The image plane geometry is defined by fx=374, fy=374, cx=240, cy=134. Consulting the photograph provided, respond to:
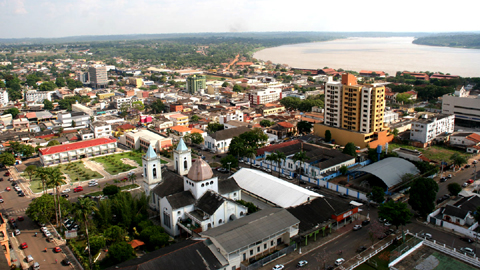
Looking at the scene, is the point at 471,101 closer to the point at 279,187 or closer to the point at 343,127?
the point at 343,127

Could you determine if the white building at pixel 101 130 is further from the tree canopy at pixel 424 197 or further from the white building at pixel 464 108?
the white building at pixel 464 108

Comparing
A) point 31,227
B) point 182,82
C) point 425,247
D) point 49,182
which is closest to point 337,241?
point 425,247

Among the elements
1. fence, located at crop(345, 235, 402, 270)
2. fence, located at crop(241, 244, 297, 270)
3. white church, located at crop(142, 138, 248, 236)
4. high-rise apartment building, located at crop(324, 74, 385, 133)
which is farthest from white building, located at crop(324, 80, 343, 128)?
fence, located at crop(241, 244, 297, 270)

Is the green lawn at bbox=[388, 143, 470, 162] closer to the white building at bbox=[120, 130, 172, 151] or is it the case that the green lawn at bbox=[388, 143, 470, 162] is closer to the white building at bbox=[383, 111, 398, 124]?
the white building at bbox=[383, 111, 398, 124]

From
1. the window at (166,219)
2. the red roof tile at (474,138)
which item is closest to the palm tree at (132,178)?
the window at (166,219)

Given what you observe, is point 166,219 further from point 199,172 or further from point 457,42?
point 457,42
